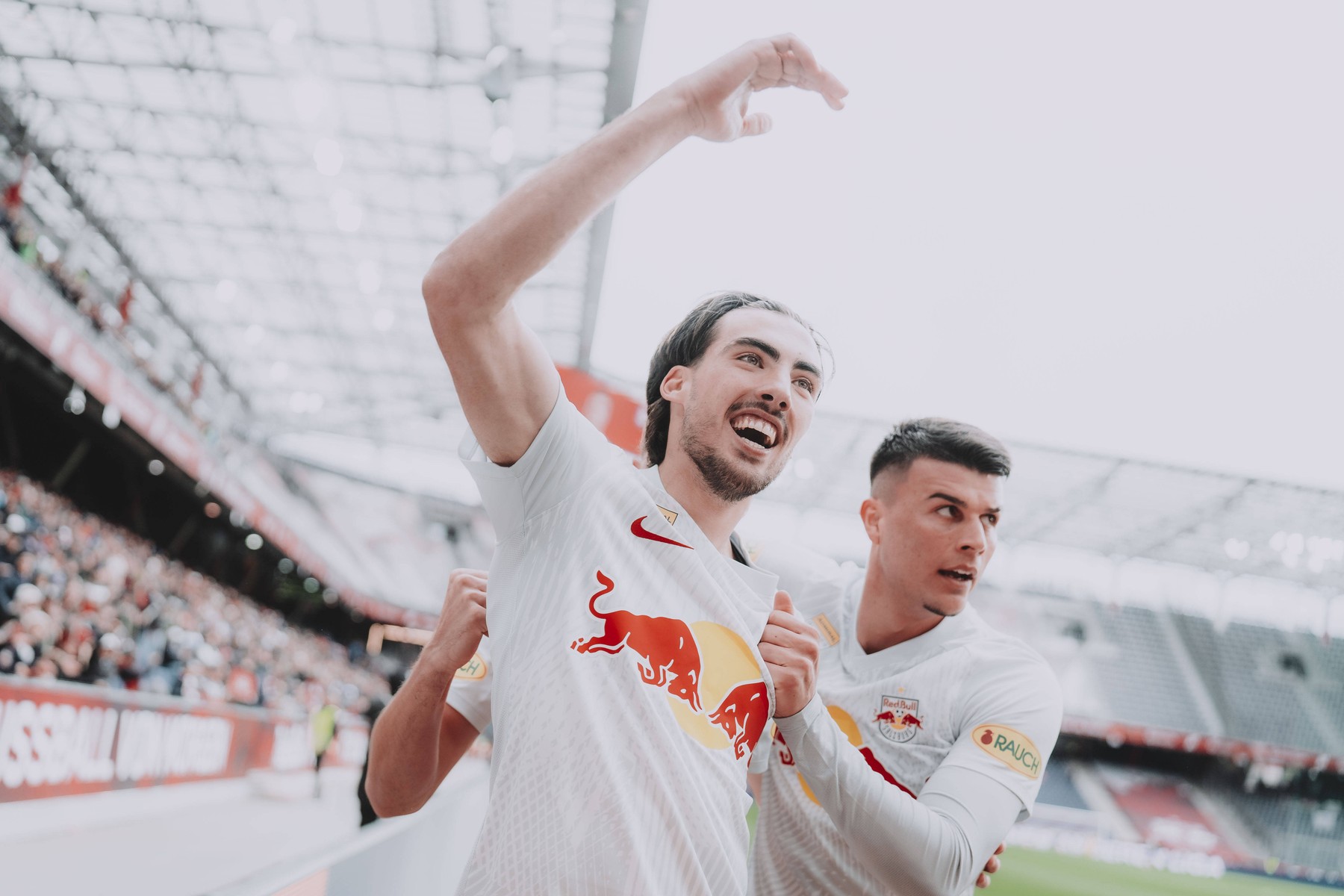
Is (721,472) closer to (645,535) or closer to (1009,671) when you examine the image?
(645,535)

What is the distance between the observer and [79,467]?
1970 cm

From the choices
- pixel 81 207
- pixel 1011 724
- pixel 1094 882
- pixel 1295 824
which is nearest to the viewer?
pixel 1011 724

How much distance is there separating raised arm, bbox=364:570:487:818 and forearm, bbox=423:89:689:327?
0.72 meters

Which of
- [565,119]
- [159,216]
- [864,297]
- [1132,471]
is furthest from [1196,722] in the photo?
[159,216]

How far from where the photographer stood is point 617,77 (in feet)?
39.1

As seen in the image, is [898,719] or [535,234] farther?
[898,719]

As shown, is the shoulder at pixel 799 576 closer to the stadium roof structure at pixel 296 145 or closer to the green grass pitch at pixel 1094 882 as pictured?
the green grass pitch at pixel 1094 882

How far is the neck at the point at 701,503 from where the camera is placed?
63.2 inches

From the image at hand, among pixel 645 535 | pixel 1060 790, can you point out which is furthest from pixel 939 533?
pixel 1060 790

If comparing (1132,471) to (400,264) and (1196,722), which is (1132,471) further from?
(400,264)

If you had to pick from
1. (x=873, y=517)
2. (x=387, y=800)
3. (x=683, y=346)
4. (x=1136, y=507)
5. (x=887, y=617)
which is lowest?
(x=387, y=800)

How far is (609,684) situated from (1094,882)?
12.9 metres

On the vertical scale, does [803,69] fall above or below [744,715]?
above

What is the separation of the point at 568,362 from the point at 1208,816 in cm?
1961
